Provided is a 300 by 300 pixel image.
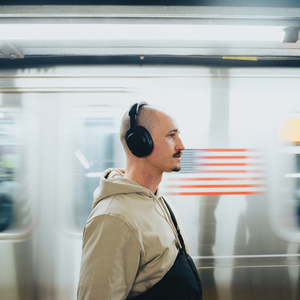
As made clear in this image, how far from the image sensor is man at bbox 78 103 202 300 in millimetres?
1091

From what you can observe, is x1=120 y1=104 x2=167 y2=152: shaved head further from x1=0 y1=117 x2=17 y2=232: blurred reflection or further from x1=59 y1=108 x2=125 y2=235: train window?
x1=0 y1=117 x2=17 y2=232: blurred reflection

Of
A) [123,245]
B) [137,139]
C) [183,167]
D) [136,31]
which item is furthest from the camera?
[183,167]

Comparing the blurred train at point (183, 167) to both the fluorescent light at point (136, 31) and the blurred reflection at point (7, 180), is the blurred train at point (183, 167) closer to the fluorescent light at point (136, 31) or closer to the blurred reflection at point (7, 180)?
the blurred reflection at point (7, 180)

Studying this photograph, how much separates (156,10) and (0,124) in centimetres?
164

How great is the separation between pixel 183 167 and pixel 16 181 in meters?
1.43

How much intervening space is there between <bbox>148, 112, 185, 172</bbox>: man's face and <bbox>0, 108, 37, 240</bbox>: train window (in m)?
1.33

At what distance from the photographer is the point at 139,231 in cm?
117

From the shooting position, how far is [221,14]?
157 cm

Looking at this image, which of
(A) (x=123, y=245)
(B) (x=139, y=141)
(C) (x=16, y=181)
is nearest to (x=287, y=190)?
(B) (x=139, y=141)

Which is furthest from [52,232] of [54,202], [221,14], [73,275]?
[221,14]

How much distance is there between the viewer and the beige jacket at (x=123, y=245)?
1.08 meters

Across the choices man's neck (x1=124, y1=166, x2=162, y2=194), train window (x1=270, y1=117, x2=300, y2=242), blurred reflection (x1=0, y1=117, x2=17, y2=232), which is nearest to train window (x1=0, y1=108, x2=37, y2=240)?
blurred reflection (x1=0, y1=117, x2=17, y2=232)

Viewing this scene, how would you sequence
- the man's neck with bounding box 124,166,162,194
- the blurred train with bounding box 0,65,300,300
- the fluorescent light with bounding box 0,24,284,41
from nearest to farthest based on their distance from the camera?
the man's neck with bounding box 124,166,162,194 < the fluorescent light with bounding box 0,24,284,41 < the blurred train with bounding box 0,65,300,300

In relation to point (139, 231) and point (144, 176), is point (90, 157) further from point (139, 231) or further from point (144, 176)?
point (139, 231)
